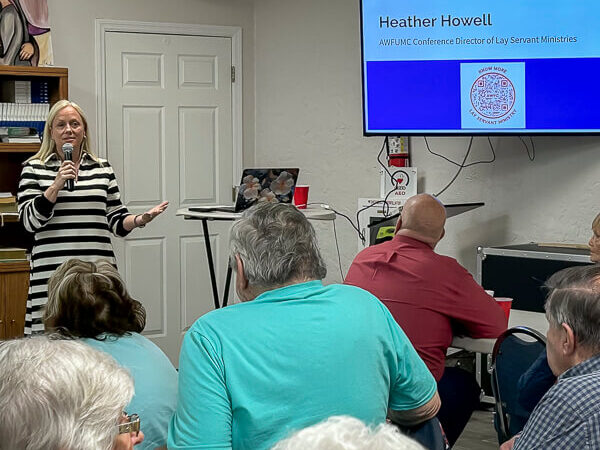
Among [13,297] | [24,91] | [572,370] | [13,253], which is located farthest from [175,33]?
[572,370]

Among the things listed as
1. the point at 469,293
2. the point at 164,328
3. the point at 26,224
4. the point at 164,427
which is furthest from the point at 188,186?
the point at 164,427

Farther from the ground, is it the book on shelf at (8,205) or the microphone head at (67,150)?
the microphone head at (67,150)

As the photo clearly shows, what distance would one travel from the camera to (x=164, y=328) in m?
6.28

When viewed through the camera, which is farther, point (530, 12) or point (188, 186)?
point (188, 186)

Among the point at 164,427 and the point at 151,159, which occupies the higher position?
the point at 151,159

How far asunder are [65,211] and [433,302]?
1785mm

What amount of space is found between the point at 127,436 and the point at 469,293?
2.10m

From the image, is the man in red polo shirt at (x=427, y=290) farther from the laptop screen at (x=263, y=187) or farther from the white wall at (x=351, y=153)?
the white wall at (x=351, y=153)

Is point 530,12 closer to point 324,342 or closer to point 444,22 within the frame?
point 444,22

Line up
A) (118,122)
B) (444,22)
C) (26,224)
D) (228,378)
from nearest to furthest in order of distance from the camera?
(228,378)
(26,224)
(444,22)
(118,122)

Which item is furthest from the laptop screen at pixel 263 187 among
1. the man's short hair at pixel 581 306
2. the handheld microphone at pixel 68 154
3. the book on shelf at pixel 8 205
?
the man's short hair at pixel 581 306

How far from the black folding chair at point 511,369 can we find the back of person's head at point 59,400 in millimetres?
1685

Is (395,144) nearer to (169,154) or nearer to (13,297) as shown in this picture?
(169,154)

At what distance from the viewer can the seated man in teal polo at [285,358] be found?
6.66 ft
